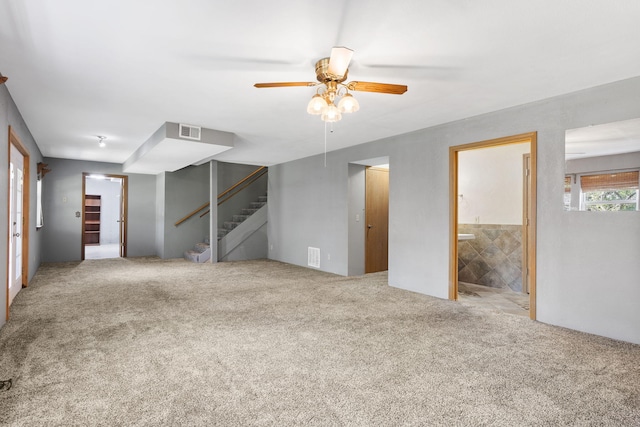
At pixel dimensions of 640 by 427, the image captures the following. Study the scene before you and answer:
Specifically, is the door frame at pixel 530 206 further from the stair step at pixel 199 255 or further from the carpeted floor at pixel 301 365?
the stair step at pixel 199 255

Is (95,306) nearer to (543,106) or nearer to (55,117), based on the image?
(55,117)

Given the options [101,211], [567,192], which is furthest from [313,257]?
[101,211]

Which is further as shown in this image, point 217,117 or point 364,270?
point 364,270

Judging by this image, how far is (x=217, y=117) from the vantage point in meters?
4.52

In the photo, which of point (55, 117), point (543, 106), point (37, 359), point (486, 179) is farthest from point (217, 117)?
point (486, 179)

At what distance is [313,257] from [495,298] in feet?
11.5

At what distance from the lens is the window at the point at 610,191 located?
3.14 meters

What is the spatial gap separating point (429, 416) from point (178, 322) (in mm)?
2636

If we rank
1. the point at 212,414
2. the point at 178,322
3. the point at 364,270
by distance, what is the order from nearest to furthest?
the point at 212,414 → the point at 178,322 → the point at 364,270

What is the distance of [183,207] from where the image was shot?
352 inches

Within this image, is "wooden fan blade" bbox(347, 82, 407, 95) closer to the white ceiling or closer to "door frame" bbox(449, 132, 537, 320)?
the white ceiling

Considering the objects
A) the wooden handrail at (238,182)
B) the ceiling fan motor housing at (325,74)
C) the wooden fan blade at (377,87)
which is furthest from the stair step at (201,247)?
the wooden fan blade at (377,87)

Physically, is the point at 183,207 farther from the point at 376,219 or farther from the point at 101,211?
the point at 101,211

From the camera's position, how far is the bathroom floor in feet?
13.9
